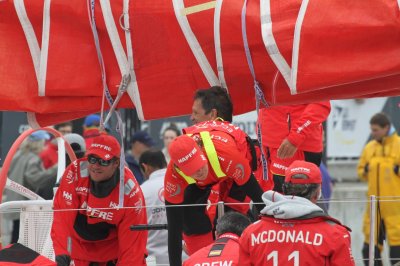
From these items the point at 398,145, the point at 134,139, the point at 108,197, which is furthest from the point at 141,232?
the point at 398,145

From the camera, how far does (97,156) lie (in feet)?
23.5

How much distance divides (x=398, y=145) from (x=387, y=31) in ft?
17.8

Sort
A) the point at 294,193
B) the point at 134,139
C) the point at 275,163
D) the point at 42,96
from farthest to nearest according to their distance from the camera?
1. the point at 134,139
2. the point at 275,163
3. the point at 42,96
4. the point at 294,193

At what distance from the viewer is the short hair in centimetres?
620

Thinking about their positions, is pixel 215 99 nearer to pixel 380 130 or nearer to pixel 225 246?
pixel 225 246

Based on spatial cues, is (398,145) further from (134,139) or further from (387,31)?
(387,31)

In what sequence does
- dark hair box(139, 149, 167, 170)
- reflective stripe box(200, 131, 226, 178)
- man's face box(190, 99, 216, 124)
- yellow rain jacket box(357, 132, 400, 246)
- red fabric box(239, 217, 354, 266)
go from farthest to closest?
yellow rain jacket box(357, 132, 400, 246) < dark hair box(139, 149, 167, 170) < man's face box(190, 99, 216, 124) < reflective stripe box(200, 131, 226, 178) < red fabric box(239, 217, 354, 266)

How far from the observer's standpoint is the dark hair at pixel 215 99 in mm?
6746

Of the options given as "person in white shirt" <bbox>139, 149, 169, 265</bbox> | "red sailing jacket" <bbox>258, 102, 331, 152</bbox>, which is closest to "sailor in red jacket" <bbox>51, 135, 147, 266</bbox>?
"red sailing jacket" <bbox>258, 102, 331, 152</bbox>

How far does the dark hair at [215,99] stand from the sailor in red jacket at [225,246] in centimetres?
77

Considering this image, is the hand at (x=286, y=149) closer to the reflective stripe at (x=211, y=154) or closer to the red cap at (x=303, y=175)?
the reflective stripe at (x=211, y=154)

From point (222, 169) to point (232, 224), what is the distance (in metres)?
0.50

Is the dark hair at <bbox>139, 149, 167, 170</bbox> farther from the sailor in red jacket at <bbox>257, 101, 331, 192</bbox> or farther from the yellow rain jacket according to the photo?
the yellow rain jacket

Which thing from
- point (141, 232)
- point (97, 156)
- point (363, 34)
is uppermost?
point (363, 34)
